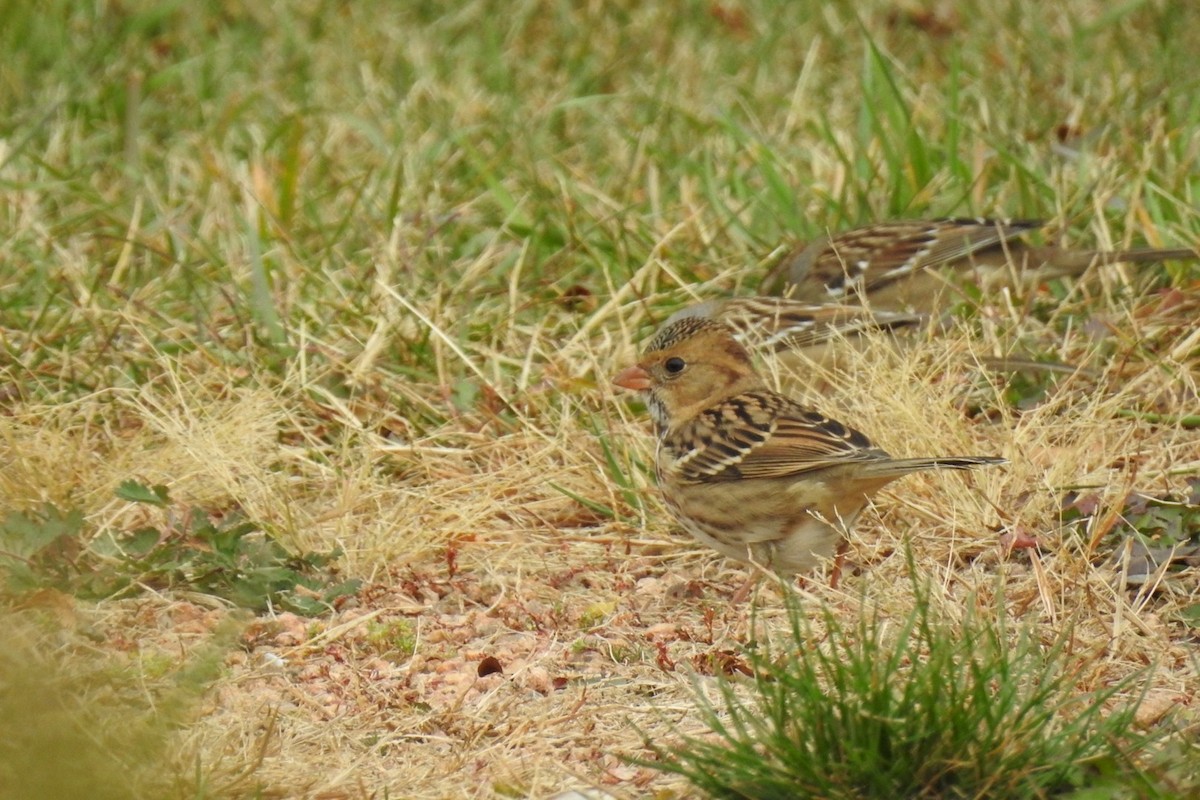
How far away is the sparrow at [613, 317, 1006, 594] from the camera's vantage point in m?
4.39

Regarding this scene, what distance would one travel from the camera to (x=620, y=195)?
23.0 feet

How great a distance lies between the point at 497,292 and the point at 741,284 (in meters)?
0.96

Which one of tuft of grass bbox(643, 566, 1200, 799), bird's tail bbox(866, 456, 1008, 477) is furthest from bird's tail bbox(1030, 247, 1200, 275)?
tuft of grass bbox(643, 566, 1200, 799)

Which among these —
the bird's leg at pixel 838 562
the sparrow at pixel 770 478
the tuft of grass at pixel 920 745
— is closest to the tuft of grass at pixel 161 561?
the sparrow at pixel 770 478

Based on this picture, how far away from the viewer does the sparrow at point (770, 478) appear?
4.39 m

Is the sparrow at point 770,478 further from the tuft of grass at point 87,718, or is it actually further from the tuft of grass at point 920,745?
the tuft of grass at point 87,718

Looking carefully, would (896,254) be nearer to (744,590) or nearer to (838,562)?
Answer: (838,562)

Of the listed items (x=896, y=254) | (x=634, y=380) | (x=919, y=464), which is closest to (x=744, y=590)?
(x=919, y=464)

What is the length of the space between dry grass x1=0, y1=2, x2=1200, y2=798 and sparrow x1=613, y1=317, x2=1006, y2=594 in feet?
0.44

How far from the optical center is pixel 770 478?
4562 millimetres

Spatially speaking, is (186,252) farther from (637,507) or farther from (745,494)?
(745,494)

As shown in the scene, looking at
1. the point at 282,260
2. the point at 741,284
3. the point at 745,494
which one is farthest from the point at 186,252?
the point at 745,494

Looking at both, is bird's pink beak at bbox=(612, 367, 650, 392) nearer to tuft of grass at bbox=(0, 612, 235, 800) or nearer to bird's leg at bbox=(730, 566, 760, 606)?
bird's leg at bbox=(730, 566, 760, 606)

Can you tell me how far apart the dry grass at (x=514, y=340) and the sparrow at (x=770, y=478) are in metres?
0.14
